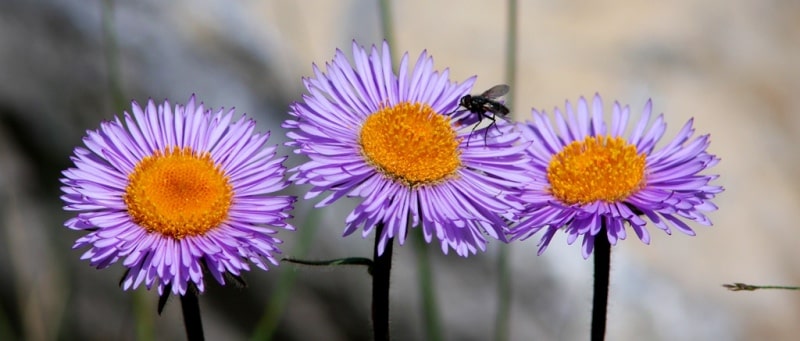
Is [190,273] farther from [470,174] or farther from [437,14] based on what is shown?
[437,14]

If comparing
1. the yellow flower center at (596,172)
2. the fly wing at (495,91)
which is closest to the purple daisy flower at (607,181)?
the yellow flower center at (596,172)

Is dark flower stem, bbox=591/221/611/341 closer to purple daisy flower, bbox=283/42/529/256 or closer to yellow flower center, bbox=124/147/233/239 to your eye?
purple daisy flower, bbox=283/42/529/256

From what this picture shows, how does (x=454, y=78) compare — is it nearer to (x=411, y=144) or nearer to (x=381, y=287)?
(x=411, y=144)

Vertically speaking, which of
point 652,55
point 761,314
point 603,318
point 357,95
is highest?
point 652,55

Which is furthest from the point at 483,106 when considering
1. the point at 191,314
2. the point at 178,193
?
the point at 191,314

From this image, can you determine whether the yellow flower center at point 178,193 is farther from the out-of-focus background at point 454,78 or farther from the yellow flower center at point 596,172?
the out-of-focus background at point 454,78

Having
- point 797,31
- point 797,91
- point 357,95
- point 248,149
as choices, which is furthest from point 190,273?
point 797,31

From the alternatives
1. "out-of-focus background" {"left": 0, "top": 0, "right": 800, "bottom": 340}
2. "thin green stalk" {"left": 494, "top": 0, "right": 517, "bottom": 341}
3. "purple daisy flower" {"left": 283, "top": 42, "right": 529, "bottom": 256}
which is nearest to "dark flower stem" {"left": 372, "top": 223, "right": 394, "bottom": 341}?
"purple daisy flower" {"left": 283, "top": 42, "right": 529, "bottom": 256}
